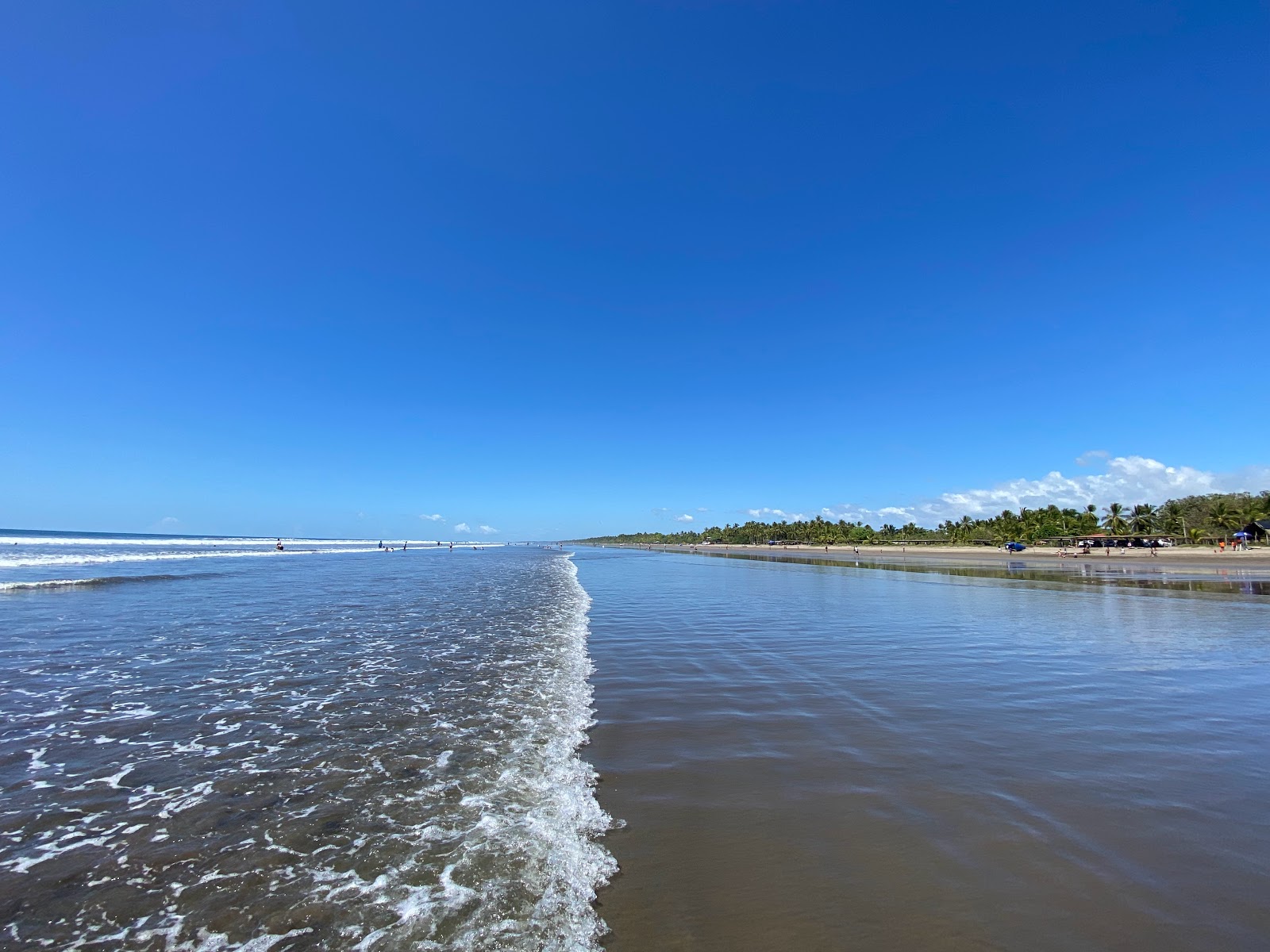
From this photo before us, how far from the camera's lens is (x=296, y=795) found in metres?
6.11

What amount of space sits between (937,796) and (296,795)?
22.6ft

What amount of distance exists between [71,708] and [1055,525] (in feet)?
471

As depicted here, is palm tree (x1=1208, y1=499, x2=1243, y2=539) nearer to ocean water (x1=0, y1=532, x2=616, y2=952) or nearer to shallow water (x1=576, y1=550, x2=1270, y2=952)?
shallow water (x1=576, y1=550, x2=1270, y2=952)

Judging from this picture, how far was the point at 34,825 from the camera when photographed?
5.44m

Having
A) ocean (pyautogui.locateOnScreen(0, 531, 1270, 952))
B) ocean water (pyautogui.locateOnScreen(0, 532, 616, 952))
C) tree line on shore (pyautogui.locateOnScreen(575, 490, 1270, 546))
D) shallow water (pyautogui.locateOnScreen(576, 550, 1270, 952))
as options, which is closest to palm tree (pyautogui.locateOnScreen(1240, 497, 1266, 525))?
tree line on shore (pyautogui.locateOnScreen(575, 490, 1270, 546))

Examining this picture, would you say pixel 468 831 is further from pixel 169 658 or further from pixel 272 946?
pixel 169 658

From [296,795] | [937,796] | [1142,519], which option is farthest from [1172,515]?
[296,795]

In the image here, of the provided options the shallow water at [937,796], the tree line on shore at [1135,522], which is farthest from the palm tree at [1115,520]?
the shallow water at [937,796]

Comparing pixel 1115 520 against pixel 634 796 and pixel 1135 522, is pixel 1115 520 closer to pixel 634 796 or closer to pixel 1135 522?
pixel 1135 522

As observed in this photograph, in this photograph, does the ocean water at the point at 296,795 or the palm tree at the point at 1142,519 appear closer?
the ocean water at the point at 296,795

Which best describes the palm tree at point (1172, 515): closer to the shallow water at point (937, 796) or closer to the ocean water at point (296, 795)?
the shallow water at point (937, 796)

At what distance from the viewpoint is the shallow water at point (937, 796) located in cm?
402

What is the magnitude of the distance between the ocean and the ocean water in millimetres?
37

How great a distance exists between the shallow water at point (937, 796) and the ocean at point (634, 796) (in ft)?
0.13
